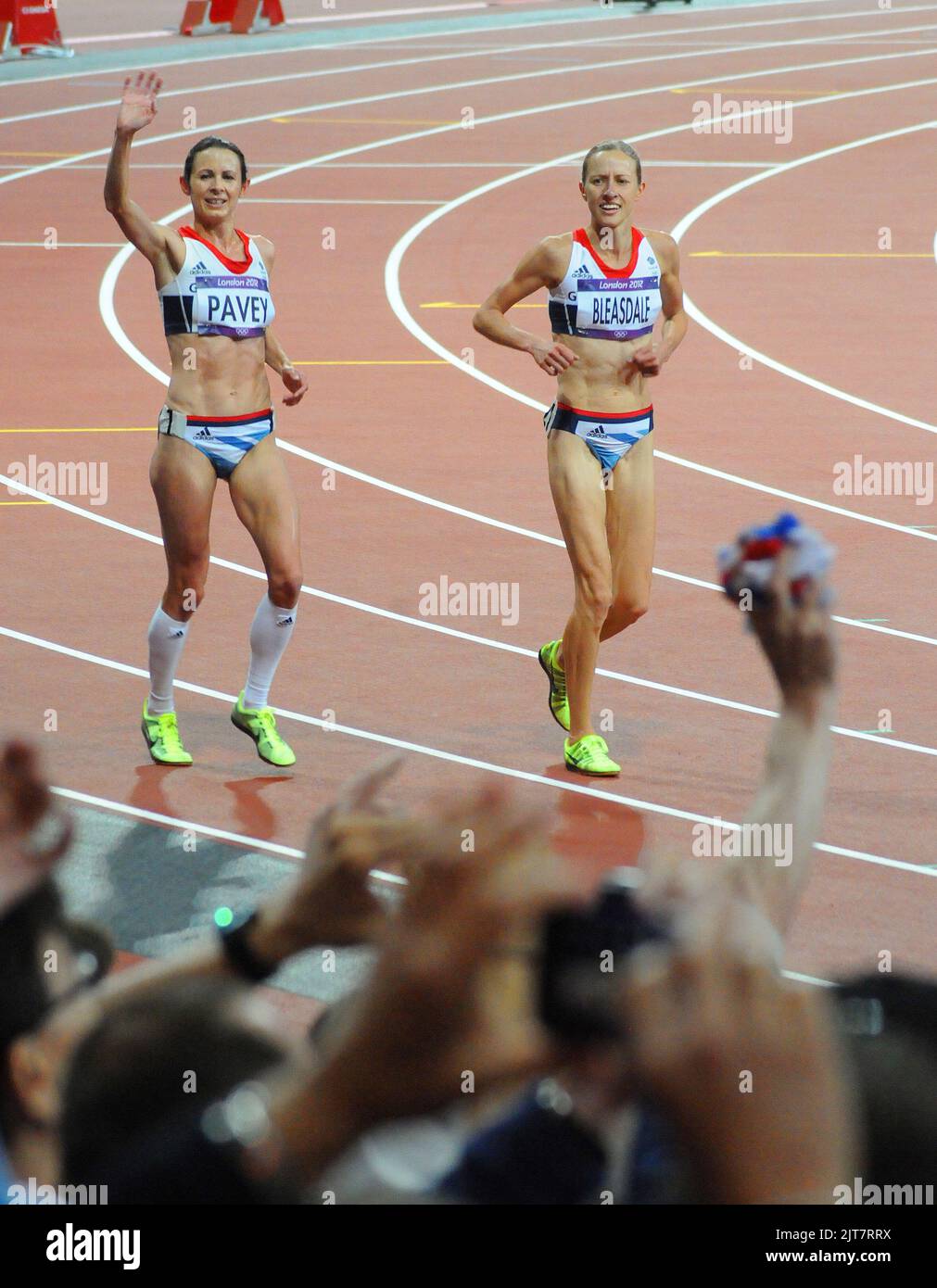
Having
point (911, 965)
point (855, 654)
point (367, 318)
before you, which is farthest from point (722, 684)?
point (367, 318)

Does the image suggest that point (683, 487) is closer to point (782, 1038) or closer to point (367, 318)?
point (367, 318)

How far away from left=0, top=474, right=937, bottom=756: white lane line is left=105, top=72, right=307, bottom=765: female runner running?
170 cm

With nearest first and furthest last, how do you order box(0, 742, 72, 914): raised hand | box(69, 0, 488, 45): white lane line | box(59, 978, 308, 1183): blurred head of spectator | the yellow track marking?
box(59, 978, 308, 1183): blurred head of spectator, box(0, 742, 72, 914): raised hand, the yellow track marking, box(69, 0, 488, 45): white lane line

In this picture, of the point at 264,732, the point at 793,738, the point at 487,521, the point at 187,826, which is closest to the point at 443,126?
the point at 487,521

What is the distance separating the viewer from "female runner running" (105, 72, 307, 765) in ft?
25.9

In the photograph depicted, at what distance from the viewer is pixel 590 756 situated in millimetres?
8094

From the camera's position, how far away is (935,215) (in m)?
21.4

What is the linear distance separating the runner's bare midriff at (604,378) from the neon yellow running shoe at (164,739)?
209 cm

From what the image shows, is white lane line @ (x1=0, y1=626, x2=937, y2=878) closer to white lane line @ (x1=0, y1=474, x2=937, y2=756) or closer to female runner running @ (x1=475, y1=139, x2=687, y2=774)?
female runner running @ (x1=475, y1=139, x2=687, y2=774)

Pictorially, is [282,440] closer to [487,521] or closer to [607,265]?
[487,521]

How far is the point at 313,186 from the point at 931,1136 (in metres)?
21.5

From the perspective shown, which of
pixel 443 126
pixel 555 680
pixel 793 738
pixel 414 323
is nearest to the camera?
pixel 793 738

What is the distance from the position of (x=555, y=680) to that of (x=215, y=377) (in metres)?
1.93

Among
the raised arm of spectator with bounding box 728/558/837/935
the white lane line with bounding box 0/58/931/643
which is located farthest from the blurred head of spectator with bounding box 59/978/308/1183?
the white lane line with bounding box 0/58/931/643
